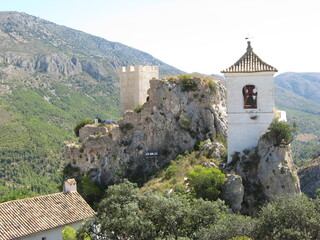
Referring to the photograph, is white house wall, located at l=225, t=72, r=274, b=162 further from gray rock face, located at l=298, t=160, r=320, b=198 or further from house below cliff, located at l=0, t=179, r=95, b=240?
gray rock face, located at l=298, t=160, r=320, b=198

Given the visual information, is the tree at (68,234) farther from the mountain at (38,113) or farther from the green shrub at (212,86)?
the mountain at (38,113)

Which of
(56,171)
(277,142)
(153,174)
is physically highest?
(277,142)

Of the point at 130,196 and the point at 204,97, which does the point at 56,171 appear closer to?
the point at 204,97

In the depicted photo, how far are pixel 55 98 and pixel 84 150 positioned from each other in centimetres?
13494

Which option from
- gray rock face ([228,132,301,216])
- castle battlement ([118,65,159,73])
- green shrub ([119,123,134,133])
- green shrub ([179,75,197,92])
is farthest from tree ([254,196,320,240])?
castle battlement ([118,65,159,73])

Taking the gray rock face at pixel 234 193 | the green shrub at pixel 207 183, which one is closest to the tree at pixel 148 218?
the green shrub at pixel 207 183

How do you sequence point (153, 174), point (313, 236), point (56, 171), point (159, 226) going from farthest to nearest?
point (56, 171)
point (153, 174)
point (159, 226)
point (313, 236)

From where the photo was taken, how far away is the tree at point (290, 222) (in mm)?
14922

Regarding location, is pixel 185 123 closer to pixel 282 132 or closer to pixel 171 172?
pixel 171 172

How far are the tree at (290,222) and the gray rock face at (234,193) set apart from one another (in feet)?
21.4

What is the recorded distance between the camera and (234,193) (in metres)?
23.3

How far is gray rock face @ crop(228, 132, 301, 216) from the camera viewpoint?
77.8 feet

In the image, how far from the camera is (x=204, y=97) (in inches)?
1325

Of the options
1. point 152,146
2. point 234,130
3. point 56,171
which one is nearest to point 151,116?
point 152,146
